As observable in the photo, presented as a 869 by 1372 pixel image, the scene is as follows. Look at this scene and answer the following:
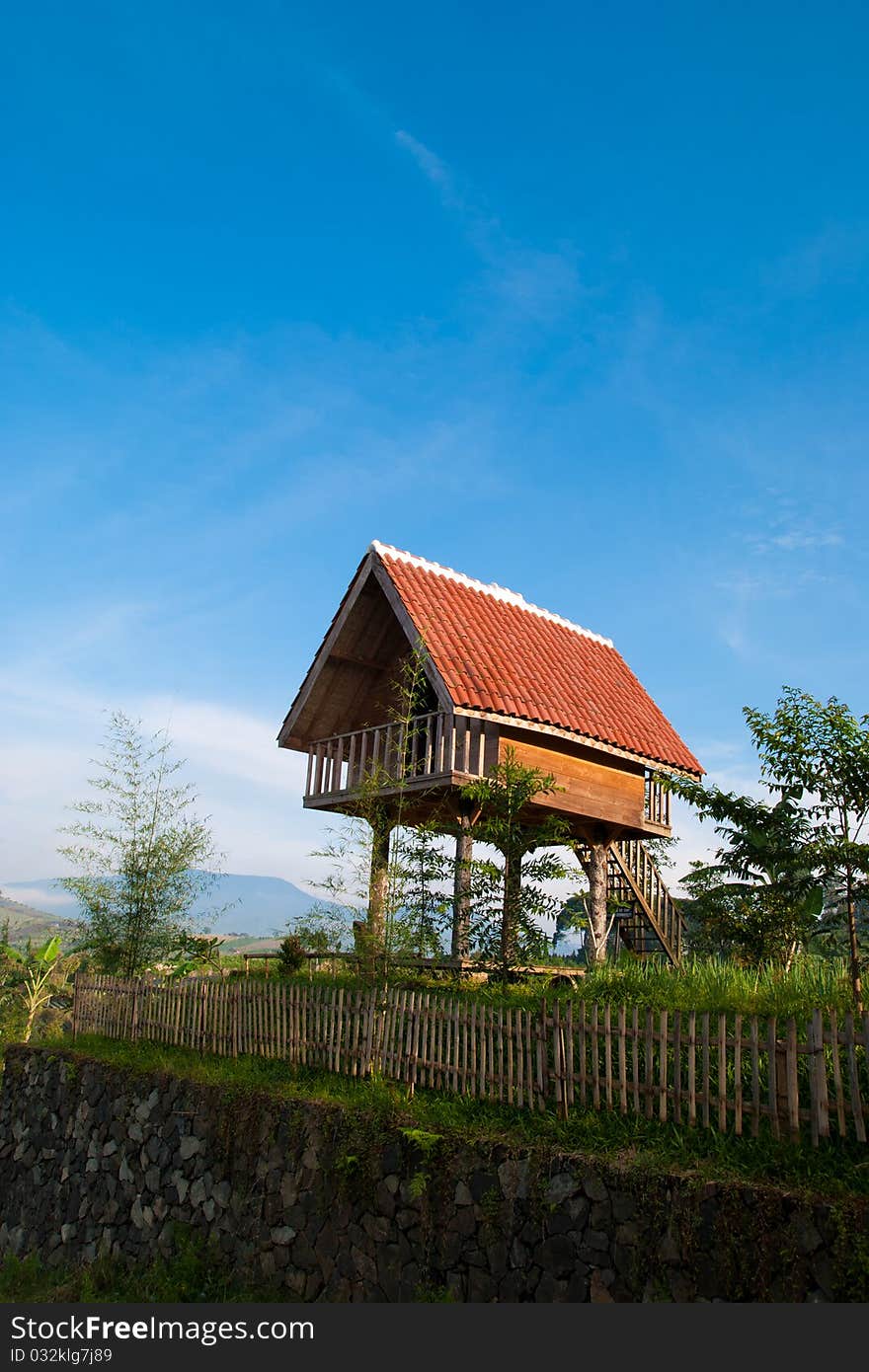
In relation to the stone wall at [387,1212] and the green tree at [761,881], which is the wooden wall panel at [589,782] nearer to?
the green tree at [761,881]

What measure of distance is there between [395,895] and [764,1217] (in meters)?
7.67

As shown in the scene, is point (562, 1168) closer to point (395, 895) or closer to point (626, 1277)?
point (626, 1277)

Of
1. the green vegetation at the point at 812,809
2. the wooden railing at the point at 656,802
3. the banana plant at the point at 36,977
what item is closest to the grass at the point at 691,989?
the green vegetation at the point at 812,809

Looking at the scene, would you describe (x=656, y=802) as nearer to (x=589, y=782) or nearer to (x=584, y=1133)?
(x=589, y=782)

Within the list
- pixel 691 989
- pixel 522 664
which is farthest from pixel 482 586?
pixel 691 989

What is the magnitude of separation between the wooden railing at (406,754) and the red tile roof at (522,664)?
67 cm

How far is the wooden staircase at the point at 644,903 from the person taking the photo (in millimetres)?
22672

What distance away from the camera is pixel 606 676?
75.8ft

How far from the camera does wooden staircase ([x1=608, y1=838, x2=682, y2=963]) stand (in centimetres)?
2267

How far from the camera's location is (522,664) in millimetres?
19766

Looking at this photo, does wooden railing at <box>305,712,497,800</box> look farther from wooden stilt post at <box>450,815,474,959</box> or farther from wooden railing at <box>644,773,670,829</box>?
wooden railing at <box>644,773,670,829</box>

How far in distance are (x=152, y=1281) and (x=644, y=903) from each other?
13.4 meters

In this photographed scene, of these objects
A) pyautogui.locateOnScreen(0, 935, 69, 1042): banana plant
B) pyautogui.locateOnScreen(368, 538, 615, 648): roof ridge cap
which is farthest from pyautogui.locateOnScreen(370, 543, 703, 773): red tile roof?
pyautogui.locateOnScreen(0, 935, 69, 1042): banana plant

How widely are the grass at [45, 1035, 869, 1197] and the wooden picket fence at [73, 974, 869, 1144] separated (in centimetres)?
13
